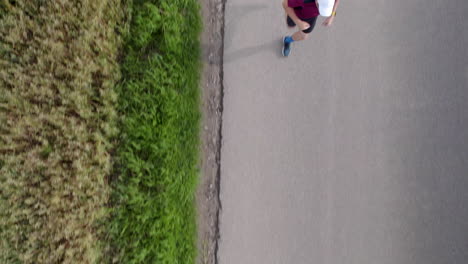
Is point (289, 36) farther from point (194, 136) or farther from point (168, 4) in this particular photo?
point (194, 136)

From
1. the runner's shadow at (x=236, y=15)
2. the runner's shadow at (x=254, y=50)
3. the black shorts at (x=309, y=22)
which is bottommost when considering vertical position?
the runner's shadow at (x=254, y=50)

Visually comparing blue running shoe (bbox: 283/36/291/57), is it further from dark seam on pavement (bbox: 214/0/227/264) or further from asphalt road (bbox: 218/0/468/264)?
dark seam on pavement (bbox: 214/0/227/264)

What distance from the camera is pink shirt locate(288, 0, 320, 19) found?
2.15 metres

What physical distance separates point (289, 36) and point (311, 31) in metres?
→ 0.21

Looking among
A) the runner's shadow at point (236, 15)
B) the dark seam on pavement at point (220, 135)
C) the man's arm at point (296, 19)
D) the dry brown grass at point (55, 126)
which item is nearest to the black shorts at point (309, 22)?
the man's arm at point (296, 19)

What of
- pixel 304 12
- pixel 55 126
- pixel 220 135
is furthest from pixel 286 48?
pixel 55 126

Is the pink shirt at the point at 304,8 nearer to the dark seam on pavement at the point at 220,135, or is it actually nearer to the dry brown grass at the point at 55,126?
the dark seam on pavement at the point at 220,135

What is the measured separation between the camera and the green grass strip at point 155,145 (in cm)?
209

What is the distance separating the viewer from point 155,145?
2.13m

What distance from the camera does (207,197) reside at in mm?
2502

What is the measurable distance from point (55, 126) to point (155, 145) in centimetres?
67

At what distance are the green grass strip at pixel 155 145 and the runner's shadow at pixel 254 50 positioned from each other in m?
0.47

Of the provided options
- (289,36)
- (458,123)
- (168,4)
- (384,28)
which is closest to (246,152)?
(289,36)

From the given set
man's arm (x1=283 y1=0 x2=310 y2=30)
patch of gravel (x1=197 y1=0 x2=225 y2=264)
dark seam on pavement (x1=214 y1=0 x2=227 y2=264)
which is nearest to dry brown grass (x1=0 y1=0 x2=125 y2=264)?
patch of gravel (x1=197 y1=0 x2=225 y2=264)
